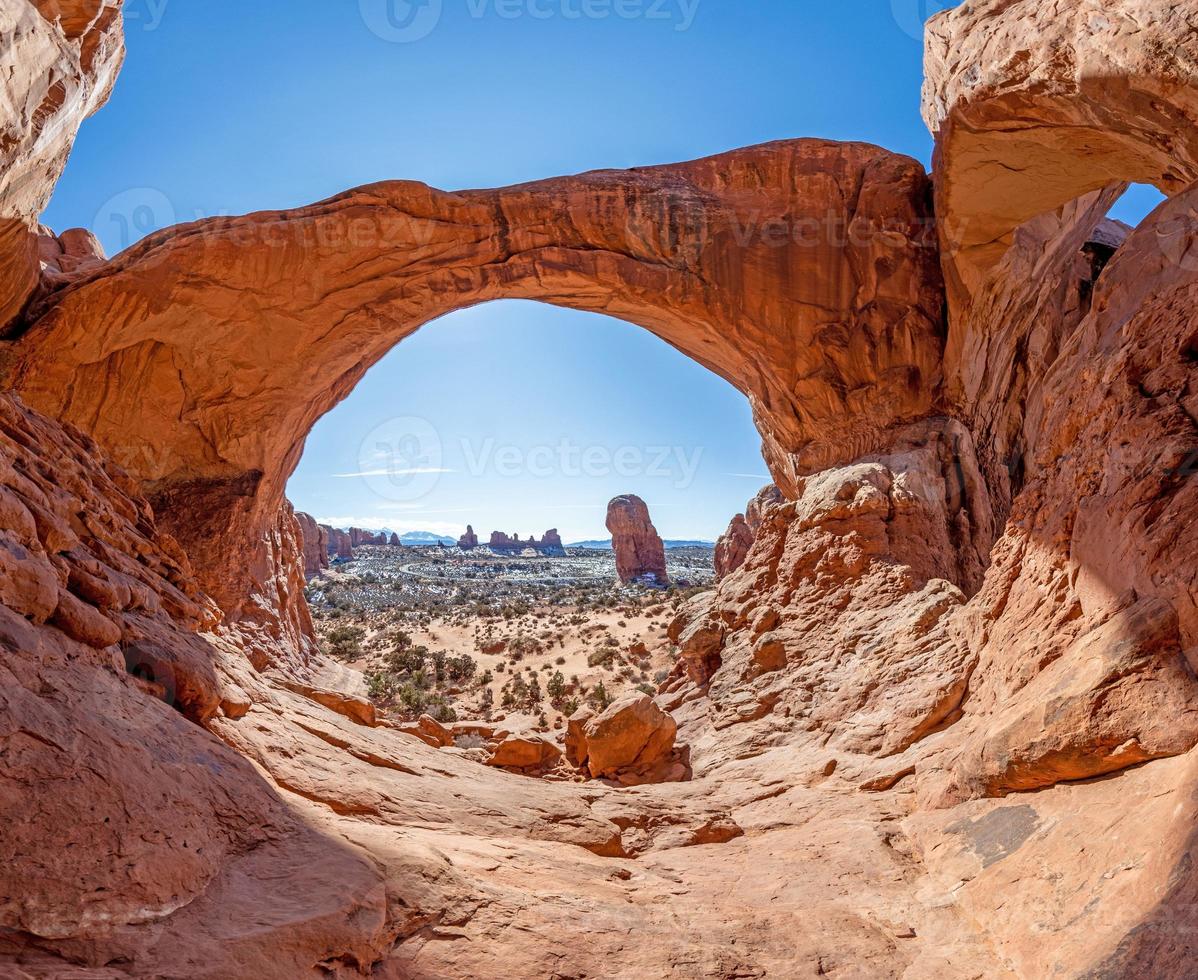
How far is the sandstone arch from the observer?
11.1 meters

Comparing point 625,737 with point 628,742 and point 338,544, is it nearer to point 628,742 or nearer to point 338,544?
point 628,742

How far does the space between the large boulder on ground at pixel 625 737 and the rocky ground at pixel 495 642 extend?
9.39 ft

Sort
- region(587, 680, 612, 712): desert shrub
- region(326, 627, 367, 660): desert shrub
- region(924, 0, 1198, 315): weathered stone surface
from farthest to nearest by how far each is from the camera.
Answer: region(326, 627, 367, 660): desert shrub → region(587, 680, 612, 712): desert shrub → region(924, 0, 1198, 315): weathered stone surface

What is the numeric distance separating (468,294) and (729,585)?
768cm

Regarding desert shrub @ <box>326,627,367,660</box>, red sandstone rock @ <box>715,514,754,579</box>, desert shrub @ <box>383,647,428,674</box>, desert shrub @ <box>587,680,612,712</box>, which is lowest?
desert shrub @ <box>587,680,612,712</box>

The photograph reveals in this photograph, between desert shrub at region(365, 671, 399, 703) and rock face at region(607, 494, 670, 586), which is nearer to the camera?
desert shrub at region(365, 671, 399, 703)

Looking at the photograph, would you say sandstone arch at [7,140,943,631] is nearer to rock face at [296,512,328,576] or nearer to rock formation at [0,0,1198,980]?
rock formation at [0,0,1198,980]

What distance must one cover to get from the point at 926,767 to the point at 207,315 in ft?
43.3

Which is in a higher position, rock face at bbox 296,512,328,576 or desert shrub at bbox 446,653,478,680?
rock face at bbox 296,512,328,576

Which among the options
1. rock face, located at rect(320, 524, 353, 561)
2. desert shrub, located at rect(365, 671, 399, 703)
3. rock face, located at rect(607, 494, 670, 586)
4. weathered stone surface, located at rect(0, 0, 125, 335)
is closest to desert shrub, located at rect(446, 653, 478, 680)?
desert shrub, located at rect(365, 671, 399, 703)

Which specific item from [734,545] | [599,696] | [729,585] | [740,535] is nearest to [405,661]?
[599,696]

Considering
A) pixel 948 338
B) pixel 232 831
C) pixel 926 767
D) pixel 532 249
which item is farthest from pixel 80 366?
pixel 948 338

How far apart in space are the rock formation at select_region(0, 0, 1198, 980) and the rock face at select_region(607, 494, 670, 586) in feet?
99.2

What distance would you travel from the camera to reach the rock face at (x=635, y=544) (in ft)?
143
